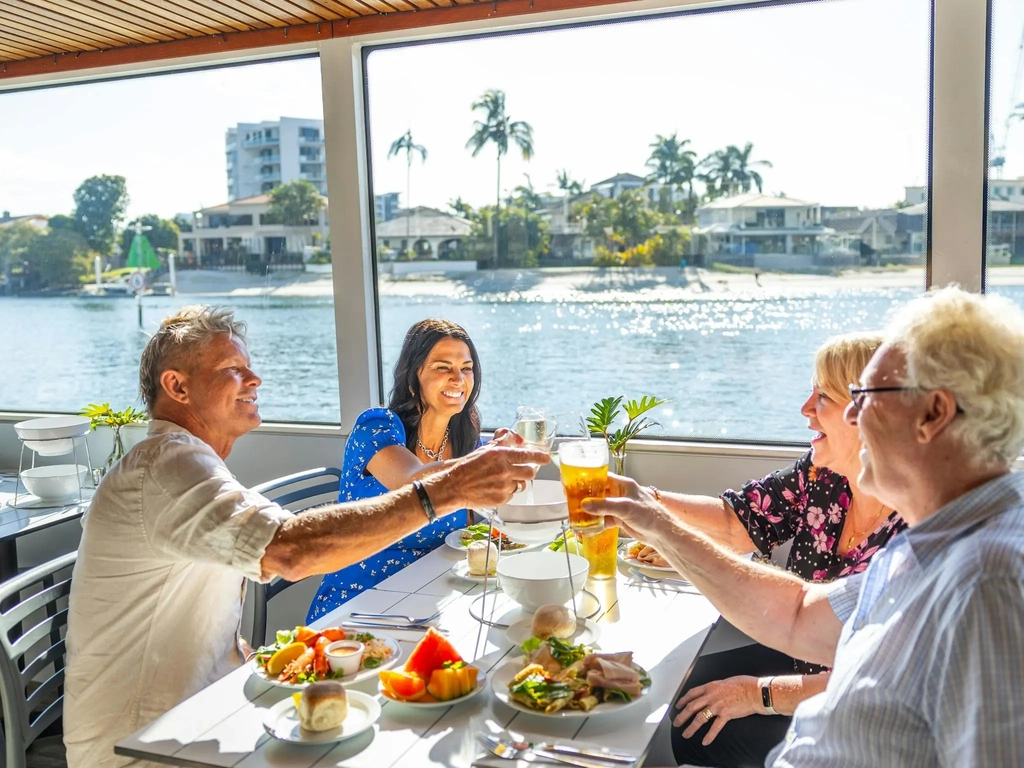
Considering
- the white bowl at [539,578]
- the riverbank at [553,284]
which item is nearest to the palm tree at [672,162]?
the riverbank at [553,284]


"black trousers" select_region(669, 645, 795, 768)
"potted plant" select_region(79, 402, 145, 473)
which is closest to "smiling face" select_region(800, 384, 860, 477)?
"black trousers" select_region(669, 645, 795, 768)

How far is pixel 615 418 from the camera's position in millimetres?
3283

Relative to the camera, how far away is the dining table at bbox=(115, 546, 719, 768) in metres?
1.38

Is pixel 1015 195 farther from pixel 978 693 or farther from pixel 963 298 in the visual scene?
pixel 978 693

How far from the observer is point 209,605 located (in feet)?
5.96

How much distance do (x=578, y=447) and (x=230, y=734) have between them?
80 cm

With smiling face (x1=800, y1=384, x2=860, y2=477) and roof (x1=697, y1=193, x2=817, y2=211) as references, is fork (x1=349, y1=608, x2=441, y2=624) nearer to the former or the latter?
smiling face (x1=800, y1=384, x2=860, y2=477)

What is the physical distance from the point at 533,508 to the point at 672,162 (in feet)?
6.94

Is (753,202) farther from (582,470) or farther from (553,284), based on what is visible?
(582,470)

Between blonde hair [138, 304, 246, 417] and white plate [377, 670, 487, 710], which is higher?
blonde hair [138, 304, 246, 417]

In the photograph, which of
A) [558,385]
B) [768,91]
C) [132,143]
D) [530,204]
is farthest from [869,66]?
[132,143]

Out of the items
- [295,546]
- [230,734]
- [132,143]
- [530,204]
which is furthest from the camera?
[132,143]

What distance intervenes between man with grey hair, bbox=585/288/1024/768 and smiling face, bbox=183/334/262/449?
124cm

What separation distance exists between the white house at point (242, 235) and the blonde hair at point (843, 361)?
7.95ft
